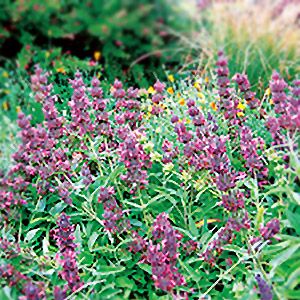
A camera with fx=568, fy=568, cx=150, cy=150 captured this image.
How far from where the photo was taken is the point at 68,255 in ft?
7.73

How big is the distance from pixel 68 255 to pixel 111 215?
0.26m

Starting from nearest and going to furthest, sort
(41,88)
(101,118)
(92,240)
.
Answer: (92,240) → (101,118) → (41,88)

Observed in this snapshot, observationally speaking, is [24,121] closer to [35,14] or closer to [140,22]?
[35,14]

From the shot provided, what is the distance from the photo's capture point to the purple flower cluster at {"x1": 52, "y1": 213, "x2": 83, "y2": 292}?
2.34 metres

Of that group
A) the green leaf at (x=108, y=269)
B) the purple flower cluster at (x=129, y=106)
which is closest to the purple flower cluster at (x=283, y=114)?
the purple flower cluster at (x=129, y=106)

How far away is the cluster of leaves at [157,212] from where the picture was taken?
92.1 inches

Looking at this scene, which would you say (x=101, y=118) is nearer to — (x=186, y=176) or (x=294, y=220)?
(x=186, y=176)

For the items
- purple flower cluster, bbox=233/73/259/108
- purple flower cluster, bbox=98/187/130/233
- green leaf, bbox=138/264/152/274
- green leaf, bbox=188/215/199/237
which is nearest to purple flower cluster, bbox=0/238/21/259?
purple flower cluster, bbox=98/187/130/233

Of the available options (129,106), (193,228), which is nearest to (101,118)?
→ (129,106)

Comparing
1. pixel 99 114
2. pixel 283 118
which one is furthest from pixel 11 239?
pixel 283 118

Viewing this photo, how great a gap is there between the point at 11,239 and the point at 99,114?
2.55ft

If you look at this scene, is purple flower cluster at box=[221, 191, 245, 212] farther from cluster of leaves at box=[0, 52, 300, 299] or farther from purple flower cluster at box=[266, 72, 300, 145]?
purple flower cluster at box=[266, 72, 300, 145]

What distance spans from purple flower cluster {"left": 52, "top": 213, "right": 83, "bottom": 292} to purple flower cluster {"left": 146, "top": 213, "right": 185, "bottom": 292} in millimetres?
311

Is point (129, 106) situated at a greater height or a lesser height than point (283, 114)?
greater
